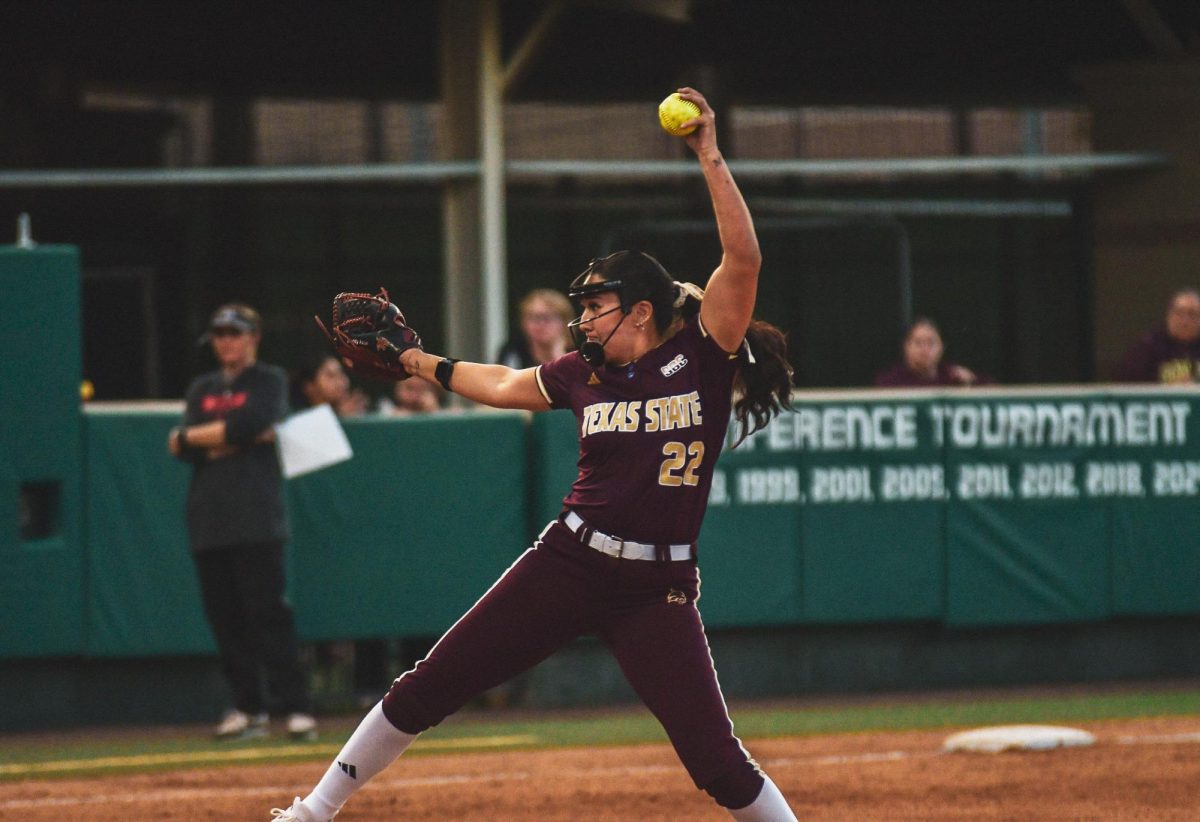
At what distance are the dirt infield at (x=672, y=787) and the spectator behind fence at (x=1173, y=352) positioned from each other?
10.3 ft

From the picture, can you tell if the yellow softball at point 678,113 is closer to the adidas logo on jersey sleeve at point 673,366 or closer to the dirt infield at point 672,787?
the adidas logo on jersey sleeve at point 673,366

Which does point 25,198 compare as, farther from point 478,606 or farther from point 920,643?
point 478,606

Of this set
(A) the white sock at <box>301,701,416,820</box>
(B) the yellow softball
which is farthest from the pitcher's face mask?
(A) the white sock at <box>301,701,416,820</box>

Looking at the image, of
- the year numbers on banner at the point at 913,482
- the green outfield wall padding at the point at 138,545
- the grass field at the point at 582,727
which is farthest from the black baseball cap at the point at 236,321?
the year numbers on banner at the point at 913,482

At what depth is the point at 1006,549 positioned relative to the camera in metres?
10.6

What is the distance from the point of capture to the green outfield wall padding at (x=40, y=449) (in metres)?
9.32

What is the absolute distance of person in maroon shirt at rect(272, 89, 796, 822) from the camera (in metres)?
4.98

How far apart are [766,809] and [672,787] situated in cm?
249

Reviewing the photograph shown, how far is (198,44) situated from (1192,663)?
1108 cm

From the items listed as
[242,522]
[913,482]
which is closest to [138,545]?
[242,522]

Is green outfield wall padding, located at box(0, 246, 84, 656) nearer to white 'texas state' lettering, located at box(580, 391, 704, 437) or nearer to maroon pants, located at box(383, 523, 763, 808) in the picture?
maroon pants, located at box(383, 523, 763, 808)

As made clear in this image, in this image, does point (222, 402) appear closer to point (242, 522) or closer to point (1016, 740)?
point (242, 522)

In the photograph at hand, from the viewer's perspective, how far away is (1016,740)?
26.8 ft

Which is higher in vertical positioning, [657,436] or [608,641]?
[657,436]
